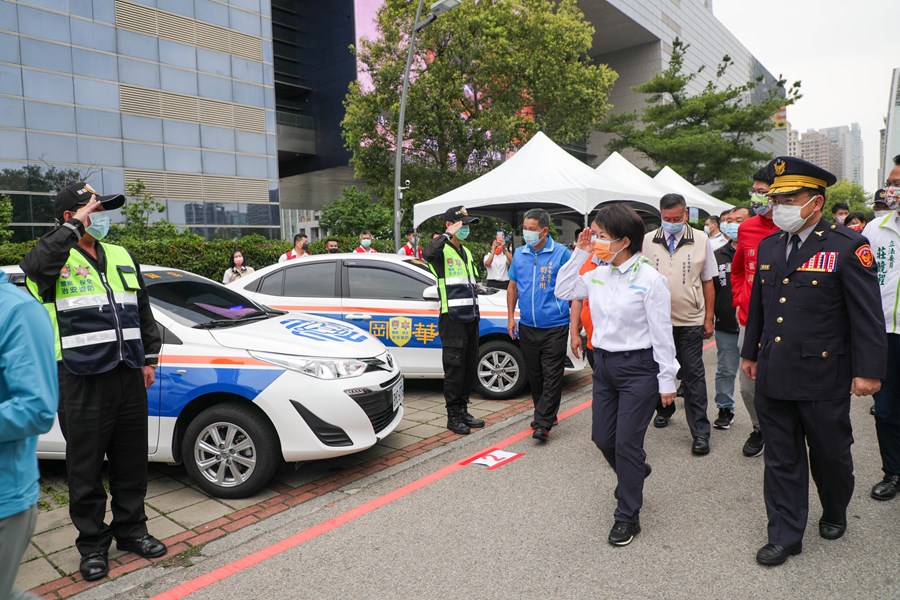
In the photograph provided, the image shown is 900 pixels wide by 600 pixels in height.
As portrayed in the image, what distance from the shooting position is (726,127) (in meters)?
29.2

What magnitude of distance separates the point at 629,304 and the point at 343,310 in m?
4.00

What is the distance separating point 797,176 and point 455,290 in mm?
3033

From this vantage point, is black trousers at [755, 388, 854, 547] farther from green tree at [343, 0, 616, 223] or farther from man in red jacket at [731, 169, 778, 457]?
green tree at [343, 0, 616, 223]

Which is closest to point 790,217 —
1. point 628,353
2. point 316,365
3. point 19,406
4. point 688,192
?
point 628,353

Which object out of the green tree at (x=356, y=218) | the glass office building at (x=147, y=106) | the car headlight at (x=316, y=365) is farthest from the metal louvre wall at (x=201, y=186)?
the car headlight at (x=316, y=365)

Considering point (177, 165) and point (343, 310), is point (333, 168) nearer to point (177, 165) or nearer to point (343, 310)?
point (177, 165)

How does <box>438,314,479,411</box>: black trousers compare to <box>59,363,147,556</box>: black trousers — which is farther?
<box>438,314,479,411</box>: black trousers

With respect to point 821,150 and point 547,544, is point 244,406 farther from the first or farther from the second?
point 821,150

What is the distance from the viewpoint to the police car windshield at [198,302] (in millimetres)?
4652

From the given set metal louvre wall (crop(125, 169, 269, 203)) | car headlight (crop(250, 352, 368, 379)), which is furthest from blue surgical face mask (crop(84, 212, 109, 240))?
metal louvre wall (crop(125, 169, 269, 203))

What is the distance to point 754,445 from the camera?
485cm

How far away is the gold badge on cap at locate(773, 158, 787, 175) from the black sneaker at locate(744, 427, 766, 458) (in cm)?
239

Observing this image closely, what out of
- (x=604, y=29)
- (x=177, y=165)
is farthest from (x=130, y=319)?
(x=604, y=29)

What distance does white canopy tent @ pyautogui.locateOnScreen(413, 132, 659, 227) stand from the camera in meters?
9.71
